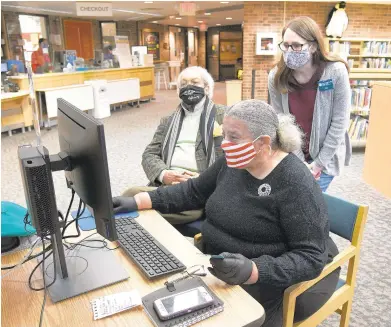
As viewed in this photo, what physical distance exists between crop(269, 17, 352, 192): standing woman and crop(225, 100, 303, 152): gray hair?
27.7 inches

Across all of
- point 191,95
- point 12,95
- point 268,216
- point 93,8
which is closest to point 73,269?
point 268,216

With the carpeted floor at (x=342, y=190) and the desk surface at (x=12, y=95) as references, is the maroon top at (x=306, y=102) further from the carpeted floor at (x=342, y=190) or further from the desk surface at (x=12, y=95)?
the desk surface at (x=12, y=95)

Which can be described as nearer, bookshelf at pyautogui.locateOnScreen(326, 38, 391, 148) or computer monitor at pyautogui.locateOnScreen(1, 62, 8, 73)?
bookshelf at pyautogui.locateOnScreen(326, 38, 391, 148)

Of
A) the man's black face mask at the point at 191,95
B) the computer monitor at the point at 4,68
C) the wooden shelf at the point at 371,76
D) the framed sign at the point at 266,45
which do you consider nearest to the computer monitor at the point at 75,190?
the man's black face mask at the point at 191,95

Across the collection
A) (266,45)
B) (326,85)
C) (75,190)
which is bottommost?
(75,190)

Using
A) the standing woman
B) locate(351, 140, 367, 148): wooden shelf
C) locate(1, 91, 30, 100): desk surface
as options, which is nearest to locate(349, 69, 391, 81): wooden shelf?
locate(351, 140, 367, 148): wooden shelf

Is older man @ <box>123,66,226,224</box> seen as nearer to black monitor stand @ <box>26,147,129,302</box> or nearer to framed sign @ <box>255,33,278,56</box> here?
black monitor stand @ <box>26,147,129,302</box>

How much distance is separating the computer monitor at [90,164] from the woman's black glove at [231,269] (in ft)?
1.01

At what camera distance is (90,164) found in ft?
3.53

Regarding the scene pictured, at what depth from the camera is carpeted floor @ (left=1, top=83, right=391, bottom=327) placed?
2205 millimetres

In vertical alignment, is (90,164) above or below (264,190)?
above

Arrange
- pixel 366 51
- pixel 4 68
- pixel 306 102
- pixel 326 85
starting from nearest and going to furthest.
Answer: pixel 326 85, pixel 306 102, pixel 366 51, pixel 4 68

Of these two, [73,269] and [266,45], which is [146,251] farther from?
[266,45]

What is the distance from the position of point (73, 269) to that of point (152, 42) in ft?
49.6
